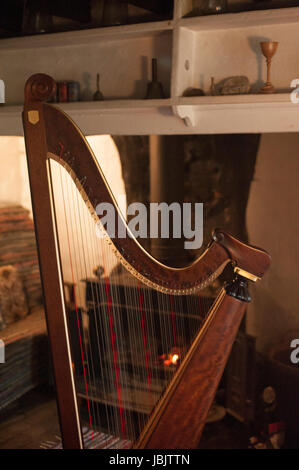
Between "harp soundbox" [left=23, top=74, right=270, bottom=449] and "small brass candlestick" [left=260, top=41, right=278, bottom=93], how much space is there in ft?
2.60

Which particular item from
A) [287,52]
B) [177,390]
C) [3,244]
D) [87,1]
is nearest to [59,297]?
[177,390]

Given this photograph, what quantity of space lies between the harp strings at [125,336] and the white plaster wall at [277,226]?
0.32 m

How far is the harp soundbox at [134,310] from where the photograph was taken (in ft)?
2.96

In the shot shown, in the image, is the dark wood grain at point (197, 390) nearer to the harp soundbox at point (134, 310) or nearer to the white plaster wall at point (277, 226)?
the harp soundbox at point (134, 310)

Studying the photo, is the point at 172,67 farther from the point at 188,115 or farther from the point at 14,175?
the point at 14,175

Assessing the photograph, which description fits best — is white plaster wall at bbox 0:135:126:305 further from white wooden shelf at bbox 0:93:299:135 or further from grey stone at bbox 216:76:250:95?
grey stone at bbox 216:76:250:95

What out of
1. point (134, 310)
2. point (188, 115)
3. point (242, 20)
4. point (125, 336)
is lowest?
point (125, 336)

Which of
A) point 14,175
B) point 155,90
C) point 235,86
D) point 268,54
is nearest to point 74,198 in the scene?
point 14,175

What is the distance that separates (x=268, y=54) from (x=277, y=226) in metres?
0.67

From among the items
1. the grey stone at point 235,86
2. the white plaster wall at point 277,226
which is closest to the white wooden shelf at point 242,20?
the grey stone at point 235,86

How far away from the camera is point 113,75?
2.23 metres

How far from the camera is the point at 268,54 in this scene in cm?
184

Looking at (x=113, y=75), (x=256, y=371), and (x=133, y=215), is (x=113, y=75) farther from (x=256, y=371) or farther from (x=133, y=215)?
(x=256, y=371)

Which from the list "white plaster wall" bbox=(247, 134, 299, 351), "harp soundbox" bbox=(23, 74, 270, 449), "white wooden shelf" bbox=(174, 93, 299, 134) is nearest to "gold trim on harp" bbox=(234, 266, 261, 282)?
"harp soundbox" bbox=(23, 74, 270, 449)
